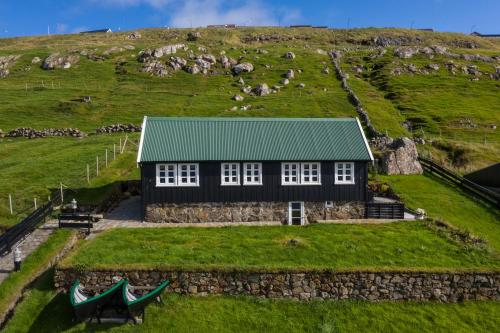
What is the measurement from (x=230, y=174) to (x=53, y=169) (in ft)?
72.6

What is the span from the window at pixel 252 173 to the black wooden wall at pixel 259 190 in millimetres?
307

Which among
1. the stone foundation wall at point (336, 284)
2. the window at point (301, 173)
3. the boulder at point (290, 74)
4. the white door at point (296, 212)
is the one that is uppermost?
the boulder at point (290, 74)

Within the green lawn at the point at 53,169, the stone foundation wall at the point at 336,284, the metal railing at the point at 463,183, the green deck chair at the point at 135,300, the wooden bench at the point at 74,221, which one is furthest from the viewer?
the metal railing at the point at 463,183

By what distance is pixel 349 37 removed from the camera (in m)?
182

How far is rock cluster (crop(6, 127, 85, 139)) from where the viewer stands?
60.3 meters

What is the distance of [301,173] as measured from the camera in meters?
31.6

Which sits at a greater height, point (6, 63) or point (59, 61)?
point (59, 61)

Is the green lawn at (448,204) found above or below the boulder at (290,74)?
below

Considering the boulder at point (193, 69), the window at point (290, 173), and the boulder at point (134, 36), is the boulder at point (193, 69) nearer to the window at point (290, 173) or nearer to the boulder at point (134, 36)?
the boulder at point (134, 36)

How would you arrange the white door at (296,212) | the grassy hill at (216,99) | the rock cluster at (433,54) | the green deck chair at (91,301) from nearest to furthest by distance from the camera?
the green deck chair at (91,301)
the white door at (296,212)
the grassy hill at (216,99)
the rock cluster at (433,54)

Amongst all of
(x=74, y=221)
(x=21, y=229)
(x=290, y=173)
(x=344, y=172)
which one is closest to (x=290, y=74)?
(x=344, y=172)

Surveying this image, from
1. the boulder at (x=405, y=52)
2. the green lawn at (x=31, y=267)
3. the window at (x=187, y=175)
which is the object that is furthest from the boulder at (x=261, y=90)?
the green lawn at (x=31, y=267)

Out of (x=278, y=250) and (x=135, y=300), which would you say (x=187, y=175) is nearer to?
(x=278, y=250)

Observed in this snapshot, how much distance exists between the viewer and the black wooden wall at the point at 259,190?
30.5 metres
